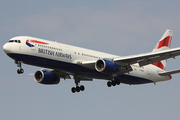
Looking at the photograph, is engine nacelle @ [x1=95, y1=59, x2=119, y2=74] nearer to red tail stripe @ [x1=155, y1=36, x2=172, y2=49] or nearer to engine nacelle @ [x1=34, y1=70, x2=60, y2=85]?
engine nacelle @ [x1=34, y1=70, x2=60, y2=85]

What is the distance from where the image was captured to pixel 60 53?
44031 millimetres

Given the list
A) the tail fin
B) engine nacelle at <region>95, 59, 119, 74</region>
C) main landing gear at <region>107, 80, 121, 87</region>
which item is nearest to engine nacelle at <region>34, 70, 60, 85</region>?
main landing gear at <region>107, 80, 121, 87</region>

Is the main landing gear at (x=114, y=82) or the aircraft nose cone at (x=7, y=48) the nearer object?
the aircraft nose cone at (x=7, y=48)

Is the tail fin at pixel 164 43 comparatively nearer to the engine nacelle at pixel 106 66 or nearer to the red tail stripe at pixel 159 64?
the red tail stripe at pixel 159 64

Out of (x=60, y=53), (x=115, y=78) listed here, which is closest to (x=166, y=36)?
(x=115, y=78)

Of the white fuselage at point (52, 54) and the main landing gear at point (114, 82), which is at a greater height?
the white fuselage at point (52, 54)

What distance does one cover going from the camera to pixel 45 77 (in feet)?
166

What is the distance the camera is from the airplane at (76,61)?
42.6 meters

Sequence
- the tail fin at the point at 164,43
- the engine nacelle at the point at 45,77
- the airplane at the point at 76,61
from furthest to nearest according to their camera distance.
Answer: the tail fin at the point at 164,43 → the engine nacelle at the point at 45,77 → the airplane at the point at 76,61

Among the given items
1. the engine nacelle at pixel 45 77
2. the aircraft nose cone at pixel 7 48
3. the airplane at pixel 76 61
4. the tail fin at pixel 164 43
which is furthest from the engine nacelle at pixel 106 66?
the tail fin at pixel 164 43

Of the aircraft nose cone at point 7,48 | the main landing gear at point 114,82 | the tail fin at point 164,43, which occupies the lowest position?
the main landing gear at point 114,82

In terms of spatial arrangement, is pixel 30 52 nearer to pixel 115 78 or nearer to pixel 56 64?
pixel 56 64

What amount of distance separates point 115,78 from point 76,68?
7.57 m

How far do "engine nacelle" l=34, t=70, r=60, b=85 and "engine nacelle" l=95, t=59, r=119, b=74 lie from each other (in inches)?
353
